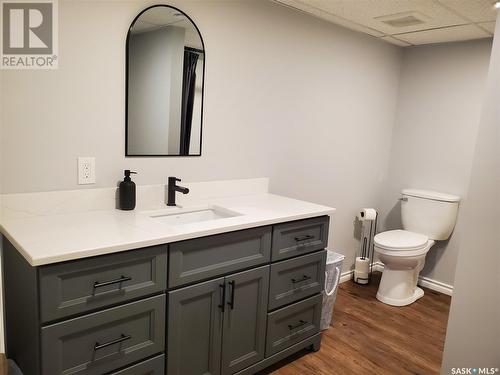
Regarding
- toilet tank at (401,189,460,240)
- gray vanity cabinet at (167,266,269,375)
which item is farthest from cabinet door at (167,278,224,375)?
toilet tank at (401,189,460,240)

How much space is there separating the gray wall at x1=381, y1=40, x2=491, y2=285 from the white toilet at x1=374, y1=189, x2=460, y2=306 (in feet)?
0.54

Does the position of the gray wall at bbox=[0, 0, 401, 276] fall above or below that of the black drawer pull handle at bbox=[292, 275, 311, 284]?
above

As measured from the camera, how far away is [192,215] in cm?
218

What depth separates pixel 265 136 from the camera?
8.68 feet

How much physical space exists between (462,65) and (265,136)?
1827 millimetres

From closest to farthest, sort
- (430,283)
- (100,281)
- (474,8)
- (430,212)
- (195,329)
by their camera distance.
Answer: (100,281), (195,329), (474,8), (430,212), (430,283)

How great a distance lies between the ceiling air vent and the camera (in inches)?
101

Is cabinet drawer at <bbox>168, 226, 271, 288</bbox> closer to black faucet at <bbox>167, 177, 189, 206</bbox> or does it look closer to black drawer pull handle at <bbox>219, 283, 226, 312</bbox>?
black drawer pull handle at <bbox>219, 283, 226, 312</bbox>

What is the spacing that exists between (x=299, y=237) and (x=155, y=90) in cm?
108

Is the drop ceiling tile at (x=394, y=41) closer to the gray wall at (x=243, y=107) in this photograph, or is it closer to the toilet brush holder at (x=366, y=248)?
the gray wall at (x=243, y=107)

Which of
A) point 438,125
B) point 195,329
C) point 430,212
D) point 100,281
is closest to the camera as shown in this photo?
point 100,281

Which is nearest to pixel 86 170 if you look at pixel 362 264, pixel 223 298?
pixel 223 298

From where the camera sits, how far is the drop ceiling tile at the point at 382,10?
2365 mm

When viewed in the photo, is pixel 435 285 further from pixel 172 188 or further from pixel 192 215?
pixel 172 188
